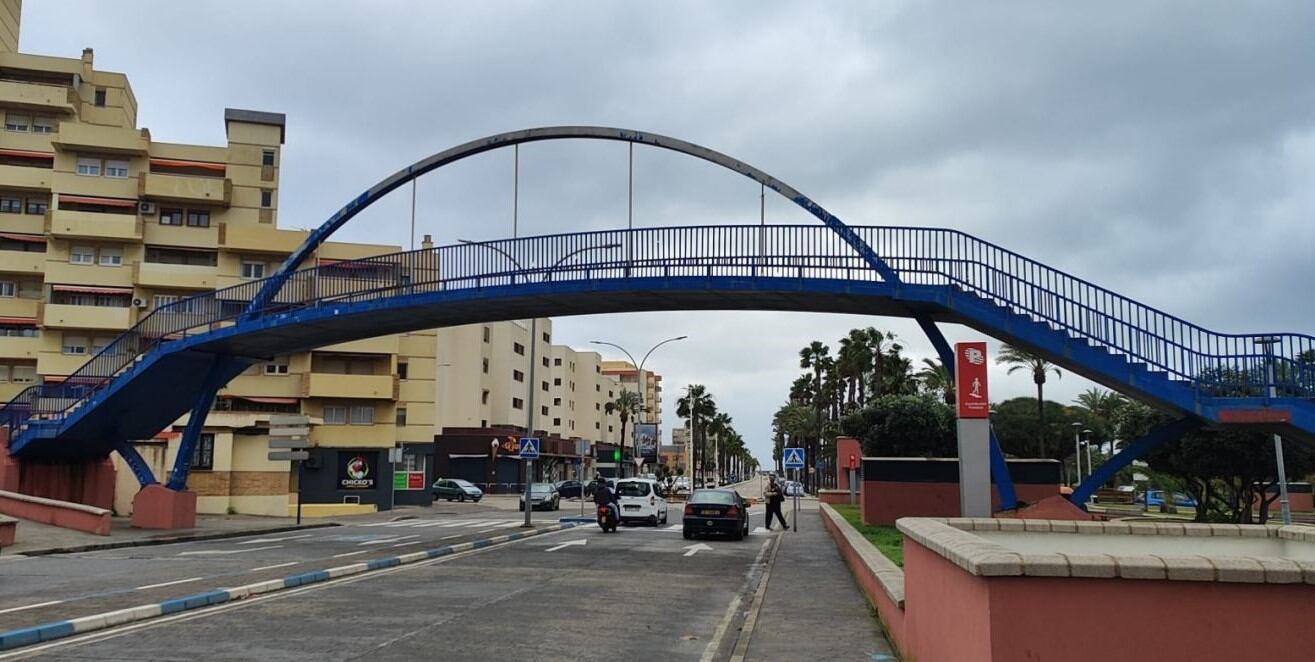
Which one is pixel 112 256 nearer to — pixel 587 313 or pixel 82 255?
pixel 82 255

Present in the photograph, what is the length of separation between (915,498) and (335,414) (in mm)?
34558

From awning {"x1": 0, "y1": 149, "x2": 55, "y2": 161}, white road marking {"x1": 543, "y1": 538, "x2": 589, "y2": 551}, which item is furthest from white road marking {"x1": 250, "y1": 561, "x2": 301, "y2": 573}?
awning {"x1": 0, "y1": 149, "x2": 55, "y2": 161}

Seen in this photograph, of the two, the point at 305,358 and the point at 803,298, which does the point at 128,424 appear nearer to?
the point at 803,298

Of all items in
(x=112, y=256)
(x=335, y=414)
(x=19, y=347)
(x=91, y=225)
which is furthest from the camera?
(x=112, y=256)

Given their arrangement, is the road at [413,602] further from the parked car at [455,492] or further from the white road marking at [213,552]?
the parked car at [455,492]

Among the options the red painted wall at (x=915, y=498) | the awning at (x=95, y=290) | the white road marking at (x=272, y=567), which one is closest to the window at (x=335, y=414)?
the awning at (x=95, y=290)

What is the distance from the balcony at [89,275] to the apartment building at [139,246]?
0.08 metres

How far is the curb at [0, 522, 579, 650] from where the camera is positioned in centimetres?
984

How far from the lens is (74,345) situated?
177 ft

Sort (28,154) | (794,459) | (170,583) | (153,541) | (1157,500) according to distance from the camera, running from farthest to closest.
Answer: (1157,500) < (28,154) < (794,459) < (153,541) < (170,583)

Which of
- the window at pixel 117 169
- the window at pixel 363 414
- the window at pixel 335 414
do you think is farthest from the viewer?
the window at pixel 117 169

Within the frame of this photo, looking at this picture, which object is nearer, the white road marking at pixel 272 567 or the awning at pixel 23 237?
the white road marking at pixel 272 567

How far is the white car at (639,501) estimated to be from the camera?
34.2m

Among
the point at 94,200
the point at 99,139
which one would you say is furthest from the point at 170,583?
the point at 99,139
